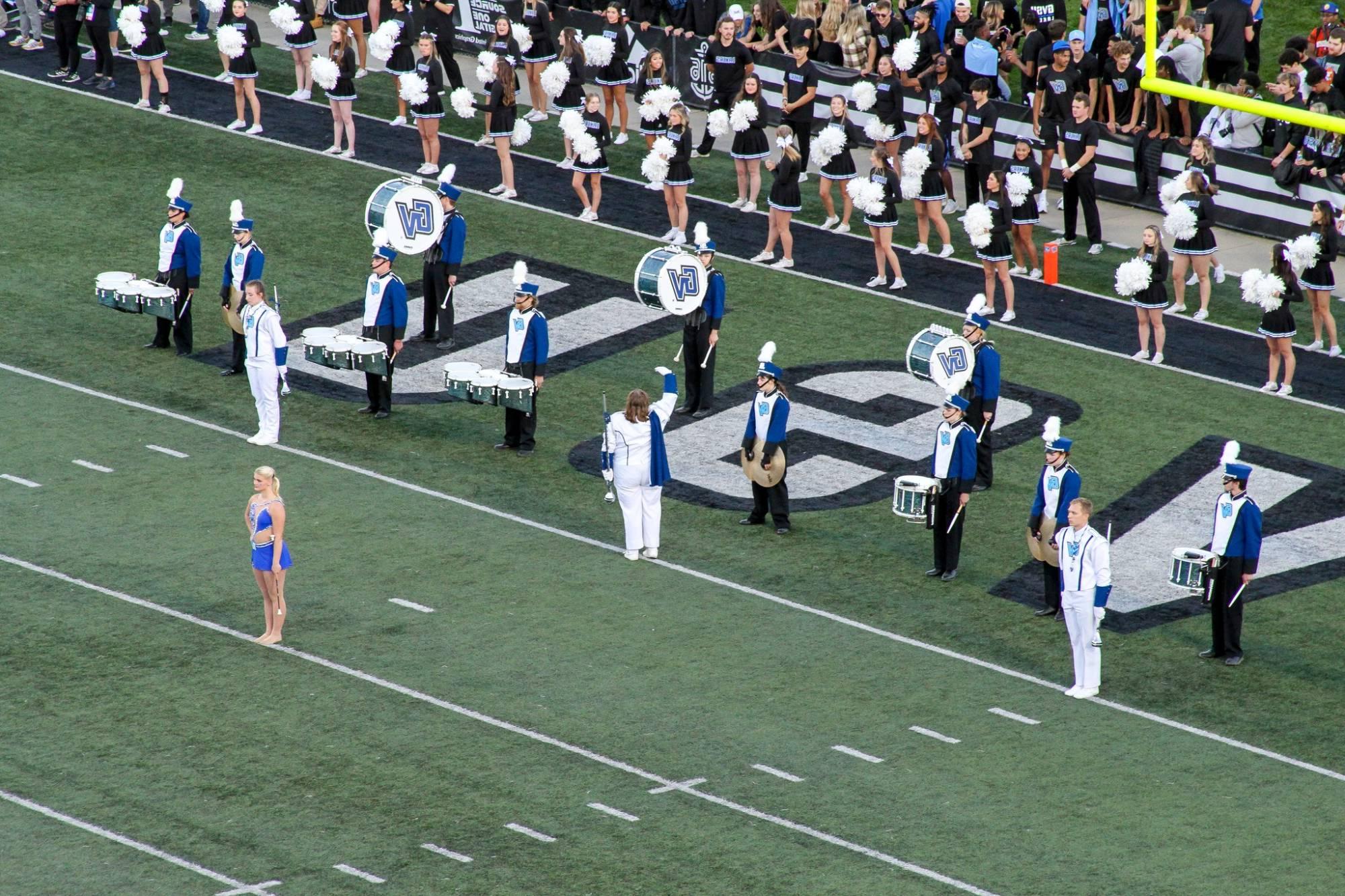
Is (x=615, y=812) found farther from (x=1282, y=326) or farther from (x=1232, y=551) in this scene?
(x=1282, y=326)

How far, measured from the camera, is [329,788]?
13391 mm

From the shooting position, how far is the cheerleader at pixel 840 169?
23.3m

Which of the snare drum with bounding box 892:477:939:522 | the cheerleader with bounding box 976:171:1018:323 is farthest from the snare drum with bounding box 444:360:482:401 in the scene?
the cheerleader with bounding box 976:171:1018:323

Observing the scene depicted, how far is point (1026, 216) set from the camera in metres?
22.6

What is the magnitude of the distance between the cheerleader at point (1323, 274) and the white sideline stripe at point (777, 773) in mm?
9358

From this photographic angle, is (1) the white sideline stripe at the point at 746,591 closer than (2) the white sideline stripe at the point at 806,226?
Yes

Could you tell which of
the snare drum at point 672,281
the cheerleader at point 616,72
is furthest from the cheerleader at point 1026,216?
the cheerleader at point 616,72

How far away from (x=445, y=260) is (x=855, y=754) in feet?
27.9

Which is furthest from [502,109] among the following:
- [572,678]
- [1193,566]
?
[1193,566]

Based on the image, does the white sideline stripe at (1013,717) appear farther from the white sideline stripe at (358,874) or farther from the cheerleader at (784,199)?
the cheerleader at (784,199)

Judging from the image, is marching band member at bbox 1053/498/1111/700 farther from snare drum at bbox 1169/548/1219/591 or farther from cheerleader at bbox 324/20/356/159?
cheerleader at bbox 324/20/356/159

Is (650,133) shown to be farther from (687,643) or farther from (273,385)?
(687,643)

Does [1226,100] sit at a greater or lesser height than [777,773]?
greater

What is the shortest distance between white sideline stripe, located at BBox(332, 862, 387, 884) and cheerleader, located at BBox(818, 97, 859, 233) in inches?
478
